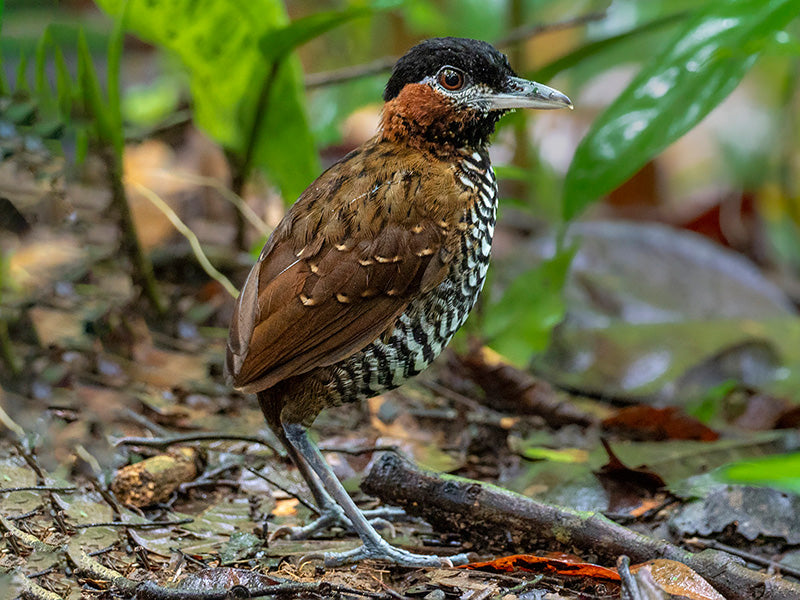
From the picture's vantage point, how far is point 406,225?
124 inches

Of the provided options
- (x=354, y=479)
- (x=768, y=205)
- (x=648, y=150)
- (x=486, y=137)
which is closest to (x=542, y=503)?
(x=354, y=479)

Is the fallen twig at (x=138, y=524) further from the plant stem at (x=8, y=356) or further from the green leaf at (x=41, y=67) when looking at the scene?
the green leaf at (x=41, y=67)

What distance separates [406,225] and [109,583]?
5.06ft

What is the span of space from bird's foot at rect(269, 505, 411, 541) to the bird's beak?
5.43 feet

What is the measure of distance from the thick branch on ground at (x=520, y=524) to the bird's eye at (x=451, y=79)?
1.40 meters

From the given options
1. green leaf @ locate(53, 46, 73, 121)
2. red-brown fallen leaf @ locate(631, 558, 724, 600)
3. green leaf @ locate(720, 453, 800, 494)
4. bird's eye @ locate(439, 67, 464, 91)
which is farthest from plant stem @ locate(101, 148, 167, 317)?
green leaf @ locate(720, 453, 800, 494)

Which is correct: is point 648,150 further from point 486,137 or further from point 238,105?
point 238,105

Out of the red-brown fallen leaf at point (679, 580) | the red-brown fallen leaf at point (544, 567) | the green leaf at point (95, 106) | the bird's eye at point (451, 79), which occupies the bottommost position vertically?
the red-brown fallen leaf at point (544, 567)

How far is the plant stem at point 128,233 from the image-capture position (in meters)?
4.62

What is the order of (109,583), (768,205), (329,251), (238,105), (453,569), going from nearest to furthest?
1. (109,583)
2. (453,569)
3. (329,251)
4. (238,105)
5. (768,205)

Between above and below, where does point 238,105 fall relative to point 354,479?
above

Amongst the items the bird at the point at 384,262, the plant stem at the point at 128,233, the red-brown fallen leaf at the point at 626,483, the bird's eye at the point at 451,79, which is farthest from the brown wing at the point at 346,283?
the plant stem at the point at 128,233

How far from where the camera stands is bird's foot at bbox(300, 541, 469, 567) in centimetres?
304

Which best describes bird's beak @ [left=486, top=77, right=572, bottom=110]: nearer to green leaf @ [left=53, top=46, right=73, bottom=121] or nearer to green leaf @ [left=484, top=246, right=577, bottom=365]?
green leaf @ [left=484, top=246, right=577, bottom=365]
